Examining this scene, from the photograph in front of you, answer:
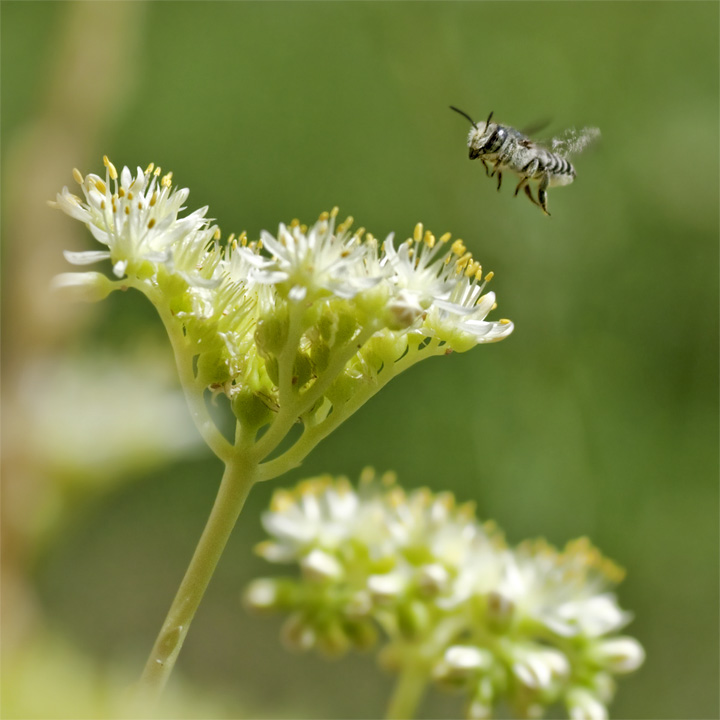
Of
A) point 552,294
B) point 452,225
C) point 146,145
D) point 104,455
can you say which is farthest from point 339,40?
point 104,455

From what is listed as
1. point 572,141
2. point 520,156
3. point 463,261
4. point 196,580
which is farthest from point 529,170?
point 196,580

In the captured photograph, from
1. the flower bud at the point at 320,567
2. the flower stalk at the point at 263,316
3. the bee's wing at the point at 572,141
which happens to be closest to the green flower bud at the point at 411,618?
the flower bud at the point at 320,567

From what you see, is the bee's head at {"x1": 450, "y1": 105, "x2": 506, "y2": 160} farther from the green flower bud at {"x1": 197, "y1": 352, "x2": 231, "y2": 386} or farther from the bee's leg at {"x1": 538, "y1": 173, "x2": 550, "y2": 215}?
the green flower bud at {"x1": 197, "y1": 352, "x2": 231, "y2": 386}

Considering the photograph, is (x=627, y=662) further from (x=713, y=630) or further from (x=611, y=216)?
(x=713, y=630)

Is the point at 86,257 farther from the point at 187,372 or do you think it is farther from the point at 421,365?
the point at 421,365

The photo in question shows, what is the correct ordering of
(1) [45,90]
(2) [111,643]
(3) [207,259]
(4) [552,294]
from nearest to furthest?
(3) [207,259] < (1) [45,90] < (4) [552,294] < (2) [111,643]

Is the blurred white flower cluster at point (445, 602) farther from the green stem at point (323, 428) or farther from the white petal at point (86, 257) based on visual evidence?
the white petal at point (86, 257)
